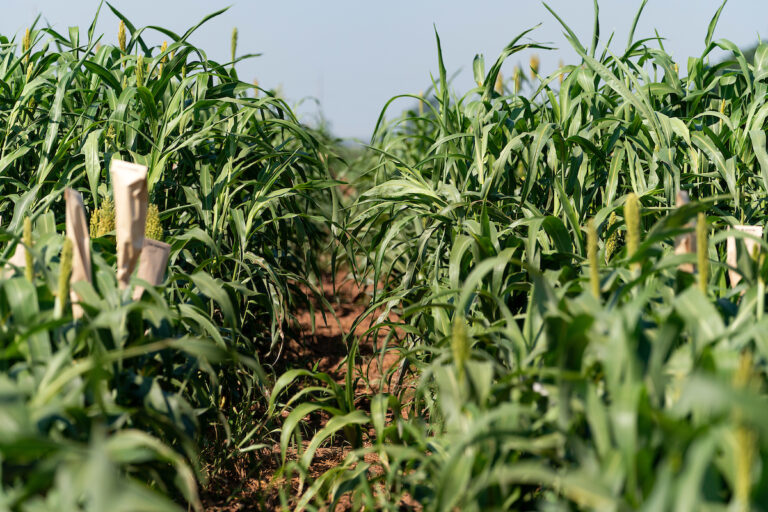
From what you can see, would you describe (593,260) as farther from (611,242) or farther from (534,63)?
(534,63)

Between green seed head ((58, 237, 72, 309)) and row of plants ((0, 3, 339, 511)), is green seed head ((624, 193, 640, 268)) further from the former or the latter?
green seed head ((58, 237, 72, 309))

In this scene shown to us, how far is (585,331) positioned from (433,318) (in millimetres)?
978

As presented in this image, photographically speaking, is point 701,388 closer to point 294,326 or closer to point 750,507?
point 750,507

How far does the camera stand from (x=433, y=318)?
2.04 metres

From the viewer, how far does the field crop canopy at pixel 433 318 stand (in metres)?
0.94

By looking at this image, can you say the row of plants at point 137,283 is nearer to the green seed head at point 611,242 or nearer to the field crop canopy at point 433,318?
the field crop canopy at point 433,318

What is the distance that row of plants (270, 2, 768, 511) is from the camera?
92 centimetres

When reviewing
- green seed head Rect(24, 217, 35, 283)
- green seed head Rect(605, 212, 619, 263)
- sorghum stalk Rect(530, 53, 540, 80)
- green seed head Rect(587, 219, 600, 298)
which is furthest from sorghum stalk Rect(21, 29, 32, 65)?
green seed head Rect(587, 219, 600, 298)

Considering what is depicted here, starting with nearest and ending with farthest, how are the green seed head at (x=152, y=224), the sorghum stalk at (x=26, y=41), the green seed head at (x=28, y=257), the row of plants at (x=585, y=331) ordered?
the row of plants at (x=585, y=331)
the green seed head at (x=28, y=257)
the green seed head at (x=152, y=224)
the sorghum stalk at (x=26, y=41)

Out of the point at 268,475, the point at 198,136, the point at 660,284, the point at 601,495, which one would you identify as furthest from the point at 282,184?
the point at 601,495

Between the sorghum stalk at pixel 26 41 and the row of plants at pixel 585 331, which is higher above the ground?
the sorghum stalk at pixel 26 41

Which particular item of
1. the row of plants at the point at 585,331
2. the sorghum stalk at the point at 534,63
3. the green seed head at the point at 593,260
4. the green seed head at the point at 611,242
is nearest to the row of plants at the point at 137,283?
the row of plants at the point at 585,331

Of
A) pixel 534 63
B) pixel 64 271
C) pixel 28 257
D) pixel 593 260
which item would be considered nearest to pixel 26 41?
pixel 28 257

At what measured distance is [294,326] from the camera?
264cm
